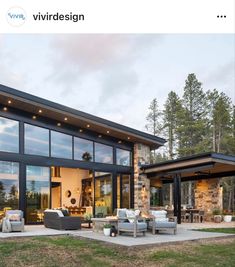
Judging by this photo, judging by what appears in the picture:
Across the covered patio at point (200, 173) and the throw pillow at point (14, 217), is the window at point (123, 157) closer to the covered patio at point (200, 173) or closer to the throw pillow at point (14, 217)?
the covered patio at point (200, 173)

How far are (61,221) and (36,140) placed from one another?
3403mm

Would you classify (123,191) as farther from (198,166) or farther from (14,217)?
(14,217)

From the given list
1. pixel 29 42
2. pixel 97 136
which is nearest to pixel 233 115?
pixel 97 136

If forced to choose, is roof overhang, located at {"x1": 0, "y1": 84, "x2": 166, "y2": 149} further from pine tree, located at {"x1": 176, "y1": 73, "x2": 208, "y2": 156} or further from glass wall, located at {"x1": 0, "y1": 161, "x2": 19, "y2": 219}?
pine tree, located at {"x1": 176, "y1": 73, "x2": 208, "y2": 156}

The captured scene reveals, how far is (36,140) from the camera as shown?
42.4ft

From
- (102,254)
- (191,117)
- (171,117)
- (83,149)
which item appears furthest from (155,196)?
(171,117)

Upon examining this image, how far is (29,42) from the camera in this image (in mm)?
5641

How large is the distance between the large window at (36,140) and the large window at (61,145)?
0.27 metres

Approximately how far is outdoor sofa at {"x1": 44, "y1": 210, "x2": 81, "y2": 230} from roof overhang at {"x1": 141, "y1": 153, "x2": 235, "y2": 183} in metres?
4.56

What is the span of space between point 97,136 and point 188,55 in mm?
9457
